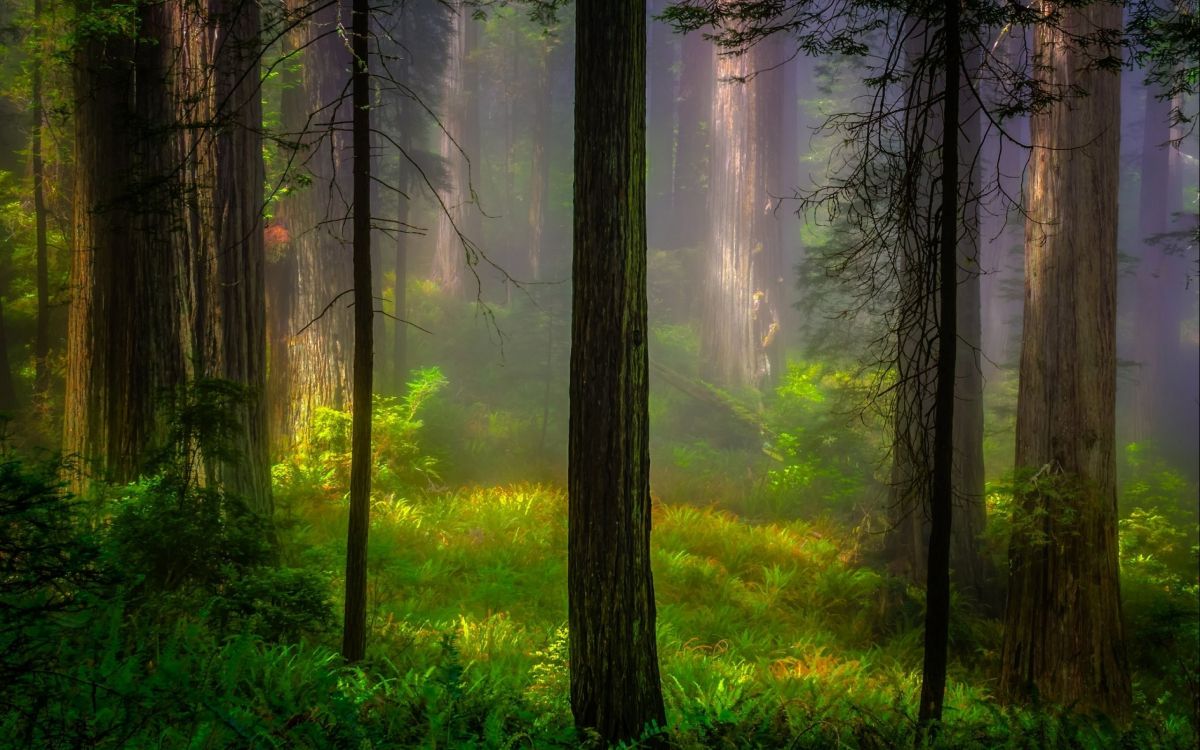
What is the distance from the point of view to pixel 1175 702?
7148 mm

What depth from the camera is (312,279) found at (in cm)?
1249

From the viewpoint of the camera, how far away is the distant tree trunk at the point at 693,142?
31.5m

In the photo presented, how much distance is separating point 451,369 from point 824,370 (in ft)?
32.4

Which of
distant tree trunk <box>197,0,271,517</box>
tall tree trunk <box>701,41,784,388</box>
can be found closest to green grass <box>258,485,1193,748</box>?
distant tree trunk <box>197,0,271,517</box>

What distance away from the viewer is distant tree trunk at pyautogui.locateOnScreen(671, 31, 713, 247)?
3152 centimetres

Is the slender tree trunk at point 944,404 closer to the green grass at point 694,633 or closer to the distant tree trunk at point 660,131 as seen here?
the green grass at point 694,633

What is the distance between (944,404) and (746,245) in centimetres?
1683

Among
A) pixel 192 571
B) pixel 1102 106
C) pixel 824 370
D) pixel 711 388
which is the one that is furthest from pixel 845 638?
pixel 711 388

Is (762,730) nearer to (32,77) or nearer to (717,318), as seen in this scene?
(32,77)

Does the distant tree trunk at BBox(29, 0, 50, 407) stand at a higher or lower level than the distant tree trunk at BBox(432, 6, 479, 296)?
lower

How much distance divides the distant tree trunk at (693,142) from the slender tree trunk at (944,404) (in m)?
26.4

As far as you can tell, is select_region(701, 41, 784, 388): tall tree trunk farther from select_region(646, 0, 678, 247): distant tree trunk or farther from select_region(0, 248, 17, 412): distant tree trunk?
select_region(0, 248, 17, 412): distant tree trunk

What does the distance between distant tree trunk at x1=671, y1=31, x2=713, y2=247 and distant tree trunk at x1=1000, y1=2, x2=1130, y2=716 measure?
920 inches

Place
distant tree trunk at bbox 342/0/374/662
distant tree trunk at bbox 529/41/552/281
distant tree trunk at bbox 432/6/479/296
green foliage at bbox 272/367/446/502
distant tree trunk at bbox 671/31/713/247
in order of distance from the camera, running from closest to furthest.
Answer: distant tree trunk at bbox 342/0/374/662 < green foliage at bbox 272/367/446/502 < distant tree trunk at bbox 432/6/479/296 < distant tree trunk at bbox 529/41/552/281 < distant tree trunk at bbox 671/31/713/247
